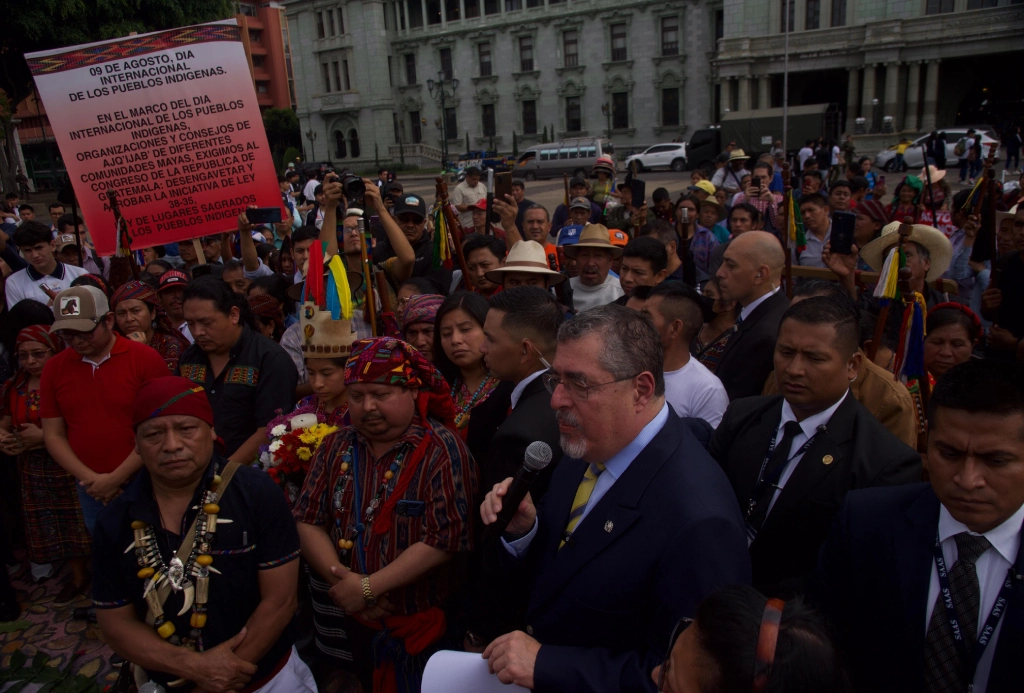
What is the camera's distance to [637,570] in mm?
1881

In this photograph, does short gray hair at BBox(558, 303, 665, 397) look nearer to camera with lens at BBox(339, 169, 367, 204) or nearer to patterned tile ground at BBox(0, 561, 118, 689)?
camera with lens at BBox(339, 169, 367, 204)

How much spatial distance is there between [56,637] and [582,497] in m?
3.66

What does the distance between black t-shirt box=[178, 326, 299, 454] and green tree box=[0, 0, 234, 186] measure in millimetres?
20044

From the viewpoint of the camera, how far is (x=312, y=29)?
54875 mm

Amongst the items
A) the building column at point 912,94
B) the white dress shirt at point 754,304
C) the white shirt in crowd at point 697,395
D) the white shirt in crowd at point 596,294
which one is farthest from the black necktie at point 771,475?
the building column at point 912,94

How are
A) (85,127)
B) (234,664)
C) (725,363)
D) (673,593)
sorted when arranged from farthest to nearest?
(85,127)
(725,363)
(234,664)
(673,593)

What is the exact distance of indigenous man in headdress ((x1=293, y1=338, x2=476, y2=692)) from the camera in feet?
8.89

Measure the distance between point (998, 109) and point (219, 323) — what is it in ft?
154

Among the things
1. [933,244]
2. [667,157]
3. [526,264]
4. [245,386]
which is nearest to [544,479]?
[245,386]

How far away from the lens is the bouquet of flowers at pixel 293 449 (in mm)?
3225

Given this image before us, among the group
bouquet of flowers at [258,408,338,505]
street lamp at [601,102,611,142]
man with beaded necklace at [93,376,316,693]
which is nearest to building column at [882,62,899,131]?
street lamp at [601,102,611,142]

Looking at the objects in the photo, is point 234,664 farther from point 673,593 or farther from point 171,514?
point 673,593

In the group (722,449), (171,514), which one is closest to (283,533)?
(171,514)

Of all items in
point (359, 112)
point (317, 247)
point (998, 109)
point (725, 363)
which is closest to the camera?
point (725, 363)
